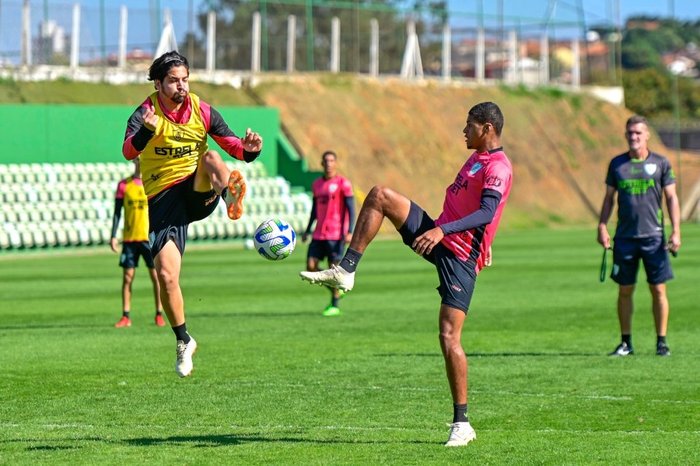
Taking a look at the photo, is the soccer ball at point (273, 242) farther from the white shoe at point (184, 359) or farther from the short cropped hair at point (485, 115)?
the short cropped hair at point (485, 115)

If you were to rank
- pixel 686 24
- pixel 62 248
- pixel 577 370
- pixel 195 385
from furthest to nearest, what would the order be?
pixel 686 24 < pixel 62 248 < pixel 577 370 < pixel 195 385

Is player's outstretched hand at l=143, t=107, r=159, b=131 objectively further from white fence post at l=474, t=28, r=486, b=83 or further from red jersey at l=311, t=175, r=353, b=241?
white fence post at l=474, t=28, r=486, b=83

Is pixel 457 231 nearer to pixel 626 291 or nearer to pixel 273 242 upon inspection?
pixel 273 242

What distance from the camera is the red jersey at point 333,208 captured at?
69.2ft

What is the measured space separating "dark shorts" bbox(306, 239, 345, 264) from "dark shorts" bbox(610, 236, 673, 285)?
6641 mm

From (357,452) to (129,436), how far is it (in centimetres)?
180

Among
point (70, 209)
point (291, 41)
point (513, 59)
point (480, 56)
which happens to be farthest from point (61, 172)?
point (513, 59)

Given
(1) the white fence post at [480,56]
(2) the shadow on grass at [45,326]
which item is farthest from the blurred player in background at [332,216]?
(1) the white fence post at [480,56]

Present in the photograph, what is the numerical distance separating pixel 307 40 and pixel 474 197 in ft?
150

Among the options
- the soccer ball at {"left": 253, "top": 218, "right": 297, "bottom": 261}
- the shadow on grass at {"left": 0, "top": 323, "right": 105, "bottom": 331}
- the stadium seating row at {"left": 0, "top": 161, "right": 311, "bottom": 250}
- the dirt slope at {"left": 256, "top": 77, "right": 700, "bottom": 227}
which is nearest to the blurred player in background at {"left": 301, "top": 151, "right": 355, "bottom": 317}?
the shadow on grass at {"left": 0, "top": 323, "right": 105, "bottom": 331}

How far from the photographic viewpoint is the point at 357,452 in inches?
370

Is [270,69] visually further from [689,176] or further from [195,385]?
[195,385]

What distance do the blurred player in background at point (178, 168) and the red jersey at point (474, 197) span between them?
161cm

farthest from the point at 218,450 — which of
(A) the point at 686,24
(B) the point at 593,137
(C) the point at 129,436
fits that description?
(A) the point at 686,24
